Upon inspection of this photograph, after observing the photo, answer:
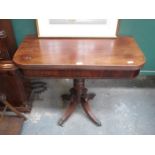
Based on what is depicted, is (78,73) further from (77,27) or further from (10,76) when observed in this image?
(10,76)

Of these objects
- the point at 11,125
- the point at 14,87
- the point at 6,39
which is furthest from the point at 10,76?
the point at 11,125

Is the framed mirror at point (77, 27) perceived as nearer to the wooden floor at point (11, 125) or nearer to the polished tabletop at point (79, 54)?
the polished tabletop at point (79, 54)

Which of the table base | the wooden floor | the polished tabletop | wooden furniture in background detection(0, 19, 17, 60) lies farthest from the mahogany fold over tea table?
the wooden floor

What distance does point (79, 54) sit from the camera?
1.22 m

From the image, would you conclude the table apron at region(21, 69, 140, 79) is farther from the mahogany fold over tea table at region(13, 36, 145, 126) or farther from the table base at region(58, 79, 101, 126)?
the table base at region(58, 79, 101, 126)

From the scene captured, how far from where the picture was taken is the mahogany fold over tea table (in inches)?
43.6

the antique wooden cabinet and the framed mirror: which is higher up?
the framed mirror

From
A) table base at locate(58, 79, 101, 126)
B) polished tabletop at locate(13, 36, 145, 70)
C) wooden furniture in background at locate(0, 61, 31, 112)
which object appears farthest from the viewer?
table base at locate(58, 79, 101, 126)

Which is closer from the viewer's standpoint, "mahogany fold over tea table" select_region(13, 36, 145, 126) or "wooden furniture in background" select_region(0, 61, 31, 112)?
"mahogany fold over tea table" select_region(13, 36, 145, 126)

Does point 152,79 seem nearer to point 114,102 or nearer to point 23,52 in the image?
point 114,102

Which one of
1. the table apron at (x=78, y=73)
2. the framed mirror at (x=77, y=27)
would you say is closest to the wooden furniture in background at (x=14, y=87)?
the table apron at (x=78, y=73)

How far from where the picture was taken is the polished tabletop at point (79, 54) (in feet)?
3.63

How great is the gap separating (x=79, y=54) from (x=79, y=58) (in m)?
0.06

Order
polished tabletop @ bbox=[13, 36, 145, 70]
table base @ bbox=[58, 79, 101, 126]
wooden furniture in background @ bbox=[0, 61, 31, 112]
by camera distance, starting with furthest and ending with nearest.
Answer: table base @ bbox=[58, 79, 101, 126], wooden furniture in background @ bbox=[0, 61, 31, 112], polished tabletop @ bbox=[13, 36, 145, 70]
